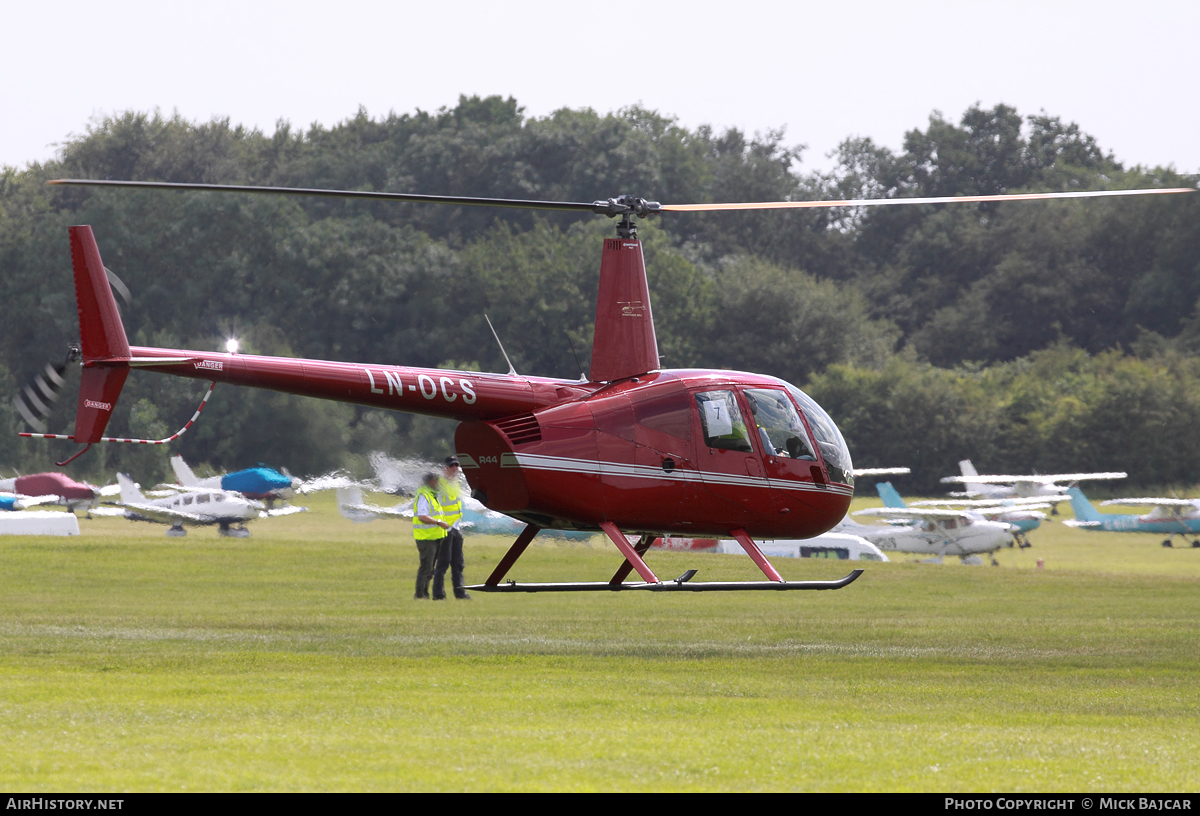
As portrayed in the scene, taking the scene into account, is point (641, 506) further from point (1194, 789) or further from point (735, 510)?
point (1194, 789)

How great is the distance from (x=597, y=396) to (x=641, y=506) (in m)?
1.01

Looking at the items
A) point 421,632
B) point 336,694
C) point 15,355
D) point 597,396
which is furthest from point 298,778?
point 15,355

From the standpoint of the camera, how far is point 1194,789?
8.47m

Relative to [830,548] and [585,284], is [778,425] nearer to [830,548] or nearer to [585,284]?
[830,548]

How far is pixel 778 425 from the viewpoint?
1262 cm

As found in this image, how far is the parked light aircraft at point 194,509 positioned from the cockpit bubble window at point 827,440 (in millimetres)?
31853

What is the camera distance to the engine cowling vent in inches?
476

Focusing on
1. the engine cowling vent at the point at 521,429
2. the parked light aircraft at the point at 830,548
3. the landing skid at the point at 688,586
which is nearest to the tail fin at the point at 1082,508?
the parked light aircraft at the point at 830,548

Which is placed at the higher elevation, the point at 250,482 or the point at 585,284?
the point at 585,284

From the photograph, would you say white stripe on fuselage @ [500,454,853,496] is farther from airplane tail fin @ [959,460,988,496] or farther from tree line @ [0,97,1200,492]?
airplane tail fin @ [959,460,988,496]

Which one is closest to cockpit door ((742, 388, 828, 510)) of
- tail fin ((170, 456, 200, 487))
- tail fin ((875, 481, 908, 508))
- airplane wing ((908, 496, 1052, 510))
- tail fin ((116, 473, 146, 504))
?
airplane wing ((908, 496, 1052, 510))

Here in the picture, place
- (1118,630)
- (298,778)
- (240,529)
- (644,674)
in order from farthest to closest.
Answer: (240,529), (1118,630), (644,674), (298,778)

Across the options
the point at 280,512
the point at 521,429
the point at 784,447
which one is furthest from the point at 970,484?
the point at 521,429

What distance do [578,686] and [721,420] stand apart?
2695 millimetres
